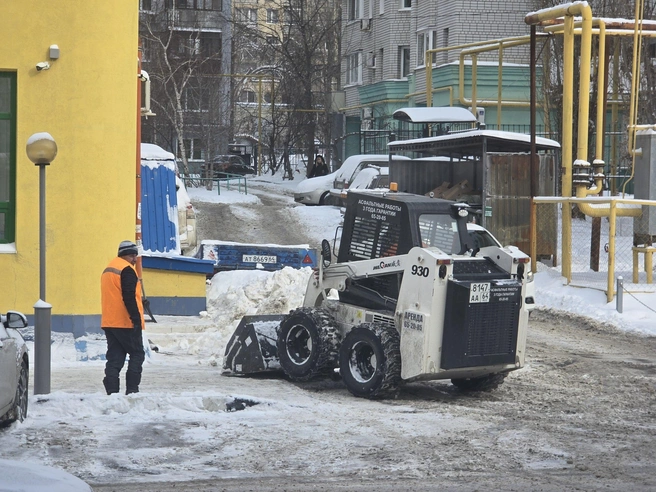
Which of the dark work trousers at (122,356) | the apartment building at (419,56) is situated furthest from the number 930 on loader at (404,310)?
the apartment building at (419,56)

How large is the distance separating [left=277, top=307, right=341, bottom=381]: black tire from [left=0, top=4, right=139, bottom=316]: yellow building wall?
130 inches

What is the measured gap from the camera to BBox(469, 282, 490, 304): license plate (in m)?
10.9

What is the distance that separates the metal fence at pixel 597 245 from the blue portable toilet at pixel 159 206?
6.46m

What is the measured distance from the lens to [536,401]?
37.2 feet

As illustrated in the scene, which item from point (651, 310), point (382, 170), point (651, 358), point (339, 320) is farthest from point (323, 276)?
point (382, 170)

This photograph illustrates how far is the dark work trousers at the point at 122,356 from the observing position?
36.4ft

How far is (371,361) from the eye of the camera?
11.3 m

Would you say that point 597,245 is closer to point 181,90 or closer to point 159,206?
point 159,206

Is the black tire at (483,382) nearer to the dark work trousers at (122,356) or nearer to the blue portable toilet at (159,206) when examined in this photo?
the dark work trousers at (122,356)

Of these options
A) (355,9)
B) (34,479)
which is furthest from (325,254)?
(355,9)

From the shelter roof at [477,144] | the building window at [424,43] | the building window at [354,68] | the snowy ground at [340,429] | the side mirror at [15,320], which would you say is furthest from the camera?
the building window at [354,68]

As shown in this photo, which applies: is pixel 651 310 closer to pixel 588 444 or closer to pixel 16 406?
pixel 588 444

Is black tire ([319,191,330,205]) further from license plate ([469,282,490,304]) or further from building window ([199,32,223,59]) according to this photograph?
building window ([199,32,223,59])

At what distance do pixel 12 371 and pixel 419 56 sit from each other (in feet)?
129
